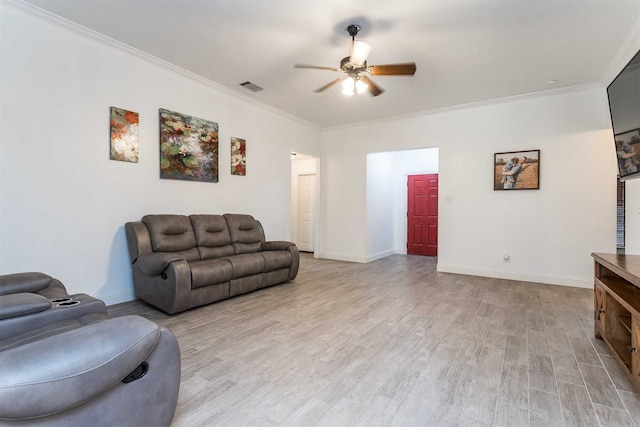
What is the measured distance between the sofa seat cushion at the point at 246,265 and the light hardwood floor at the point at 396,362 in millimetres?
344

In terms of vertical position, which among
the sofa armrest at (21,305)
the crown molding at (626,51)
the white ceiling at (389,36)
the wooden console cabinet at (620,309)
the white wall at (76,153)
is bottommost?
the wooden console cabinet at (620,309)

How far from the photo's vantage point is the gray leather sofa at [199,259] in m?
3.05

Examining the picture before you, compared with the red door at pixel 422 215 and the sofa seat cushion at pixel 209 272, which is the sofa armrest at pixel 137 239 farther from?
the red door at pixel 422 215

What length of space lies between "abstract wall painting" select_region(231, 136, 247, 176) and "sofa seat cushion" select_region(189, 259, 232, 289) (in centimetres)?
179

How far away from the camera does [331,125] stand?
21.4ft

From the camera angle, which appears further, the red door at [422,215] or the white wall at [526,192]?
the red door at [422,215]

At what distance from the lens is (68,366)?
1.01 m

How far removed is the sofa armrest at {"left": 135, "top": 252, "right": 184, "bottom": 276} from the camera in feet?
9.93

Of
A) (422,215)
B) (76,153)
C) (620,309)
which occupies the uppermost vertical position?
(76,153)

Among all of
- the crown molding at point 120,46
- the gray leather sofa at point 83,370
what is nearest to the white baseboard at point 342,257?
A: the crown molding at point 120,46

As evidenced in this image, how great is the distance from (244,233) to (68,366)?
3.44 meters

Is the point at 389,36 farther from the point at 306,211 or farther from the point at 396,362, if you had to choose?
the point at 306,211

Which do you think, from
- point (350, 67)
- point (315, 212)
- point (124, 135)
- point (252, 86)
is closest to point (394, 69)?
point (350, 67)

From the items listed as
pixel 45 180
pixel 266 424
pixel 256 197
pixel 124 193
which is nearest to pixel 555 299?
pixel 266 424
